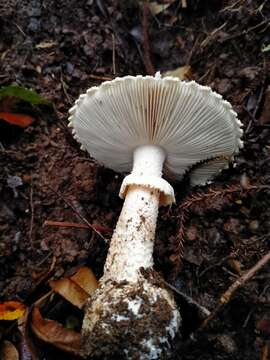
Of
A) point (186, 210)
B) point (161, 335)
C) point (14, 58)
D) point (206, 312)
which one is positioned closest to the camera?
point (161, 335)

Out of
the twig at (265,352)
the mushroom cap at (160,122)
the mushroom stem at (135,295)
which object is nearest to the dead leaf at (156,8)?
the mushroom cap at (160,122)

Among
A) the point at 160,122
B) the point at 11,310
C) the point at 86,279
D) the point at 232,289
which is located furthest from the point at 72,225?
the point at 232,289

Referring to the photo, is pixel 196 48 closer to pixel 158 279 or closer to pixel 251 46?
pixel 251 46

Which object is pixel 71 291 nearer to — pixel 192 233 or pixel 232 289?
pixel 192 233

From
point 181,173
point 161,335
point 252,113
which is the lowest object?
point 161,335

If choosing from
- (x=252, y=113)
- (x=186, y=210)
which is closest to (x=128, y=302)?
(x=186, y=210)

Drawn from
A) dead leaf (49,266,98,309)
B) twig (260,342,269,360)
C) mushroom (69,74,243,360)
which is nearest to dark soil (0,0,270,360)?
twig (260,342,269,360)

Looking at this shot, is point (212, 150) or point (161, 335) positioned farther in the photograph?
point (212, 150)
